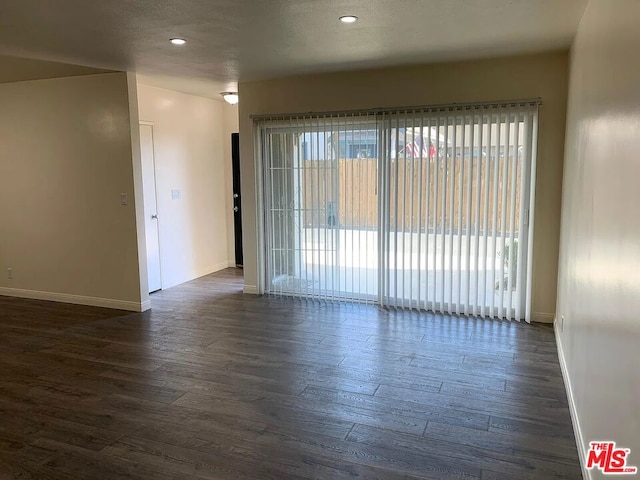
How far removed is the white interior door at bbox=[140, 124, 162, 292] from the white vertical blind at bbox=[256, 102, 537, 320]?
1459mm

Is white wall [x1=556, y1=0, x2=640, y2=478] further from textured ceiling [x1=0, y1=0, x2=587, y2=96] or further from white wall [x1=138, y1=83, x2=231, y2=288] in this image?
→ white wall [x1=138, y1=83, x2=231, y2=288]

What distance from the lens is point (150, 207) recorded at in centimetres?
595

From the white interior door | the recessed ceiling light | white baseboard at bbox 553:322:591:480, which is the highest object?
the recessed ceiling light

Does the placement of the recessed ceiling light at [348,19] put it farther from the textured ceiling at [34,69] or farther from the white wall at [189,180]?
the white wall at [189,180]

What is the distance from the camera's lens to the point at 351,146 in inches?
201

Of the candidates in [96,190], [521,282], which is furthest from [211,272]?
[521,282]

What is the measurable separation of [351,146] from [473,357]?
252cm

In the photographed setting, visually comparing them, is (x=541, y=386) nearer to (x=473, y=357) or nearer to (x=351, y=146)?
(x=473, y=357)

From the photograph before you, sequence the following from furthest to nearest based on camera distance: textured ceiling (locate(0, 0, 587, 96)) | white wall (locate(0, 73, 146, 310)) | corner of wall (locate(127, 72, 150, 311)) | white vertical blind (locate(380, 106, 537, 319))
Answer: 1. white wall (locate(0, 73, 146, 310))
2. corner of wall (locate(127, 72, 150, 311))
3. white vertical blind (locate(380, 106, 537, 319))
4. textured ceiling (locate(0, 0, 587, 96))

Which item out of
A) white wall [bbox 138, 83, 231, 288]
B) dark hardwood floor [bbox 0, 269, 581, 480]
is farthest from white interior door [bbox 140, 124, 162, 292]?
dark hardwood floor [bbox 0, 269, 581, 480]

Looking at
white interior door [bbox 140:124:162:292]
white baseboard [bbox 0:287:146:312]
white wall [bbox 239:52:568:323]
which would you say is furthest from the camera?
white interior door [bbox 140:124:162:292]

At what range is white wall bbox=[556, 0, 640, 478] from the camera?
163cm

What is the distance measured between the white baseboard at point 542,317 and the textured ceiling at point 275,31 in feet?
8.02

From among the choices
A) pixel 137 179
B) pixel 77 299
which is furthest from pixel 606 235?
pixel 77 299
